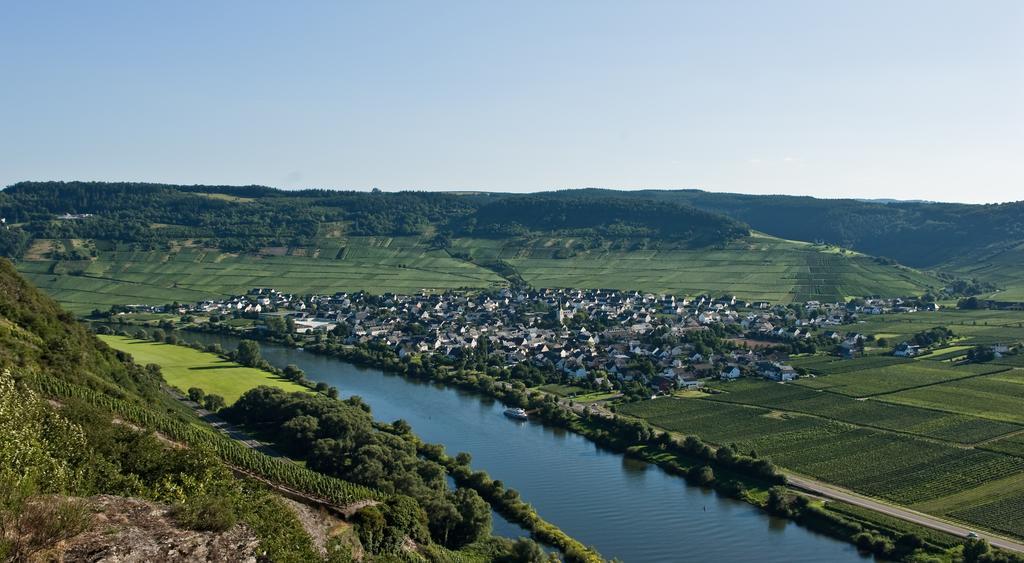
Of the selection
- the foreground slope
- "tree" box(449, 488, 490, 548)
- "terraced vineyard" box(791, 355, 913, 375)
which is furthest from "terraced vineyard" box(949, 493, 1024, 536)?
the foreground slope

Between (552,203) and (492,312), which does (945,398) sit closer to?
(492,312)

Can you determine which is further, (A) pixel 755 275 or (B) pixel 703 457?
(A) pixel 755 275

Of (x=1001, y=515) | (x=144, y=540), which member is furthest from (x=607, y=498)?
(x=144, y=540)

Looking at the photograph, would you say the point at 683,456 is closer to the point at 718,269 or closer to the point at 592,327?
the point at 592,327

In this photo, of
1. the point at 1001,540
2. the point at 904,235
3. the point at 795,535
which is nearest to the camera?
the point at 1001,540

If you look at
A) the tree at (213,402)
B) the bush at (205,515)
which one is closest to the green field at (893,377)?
the tree at (213,402)

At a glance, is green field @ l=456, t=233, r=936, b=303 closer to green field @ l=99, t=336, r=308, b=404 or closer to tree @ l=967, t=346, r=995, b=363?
tree @ l=967, t=346, r=995, b=363

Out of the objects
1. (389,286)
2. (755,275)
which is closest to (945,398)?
(755,275)
